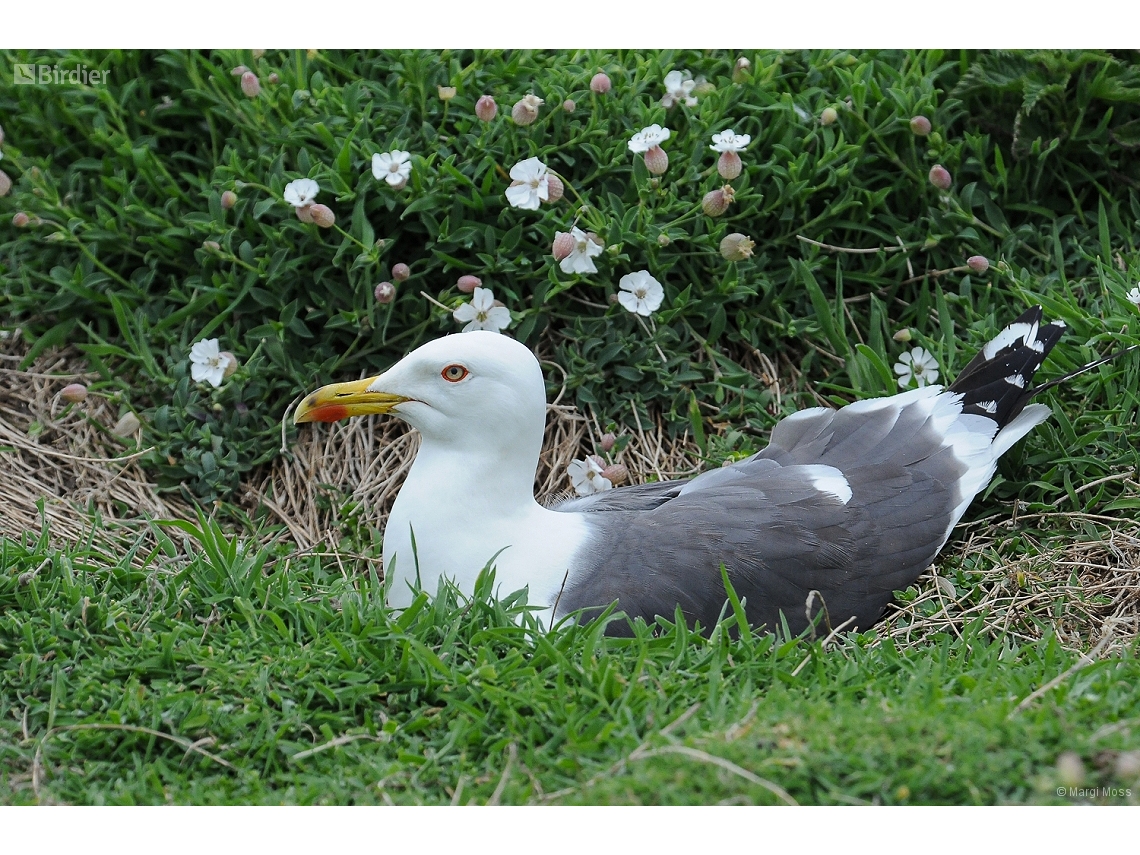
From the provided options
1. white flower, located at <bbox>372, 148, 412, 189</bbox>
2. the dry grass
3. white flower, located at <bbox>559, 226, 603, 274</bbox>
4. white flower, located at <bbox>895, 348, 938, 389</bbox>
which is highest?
white flower, located at <bbox>372, 148, 412, 189</bbox>

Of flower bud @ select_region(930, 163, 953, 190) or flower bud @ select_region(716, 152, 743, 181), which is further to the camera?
flower bud @ select_region(930, 163, 953, 190)

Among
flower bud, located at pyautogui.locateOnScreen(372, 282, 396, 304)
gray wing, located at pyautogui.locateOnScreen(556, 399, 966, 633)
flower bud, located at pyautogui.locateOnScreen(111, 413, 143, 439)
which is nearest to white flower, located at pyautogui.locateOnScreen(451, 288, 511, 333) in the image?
flower bud, located at pyautogui.locateOnScreen(372, 282, 396, 304)

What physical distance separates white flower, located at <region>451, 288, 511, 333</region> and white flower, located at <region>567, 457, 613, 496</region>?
0.55 m

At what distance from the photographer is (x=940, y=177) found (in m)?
4.55

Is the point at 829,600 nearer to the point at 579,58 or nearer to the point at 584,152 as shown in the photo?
the point at 584,152

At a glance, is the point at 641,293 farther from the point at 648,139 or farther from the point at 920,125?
the point at 920,125

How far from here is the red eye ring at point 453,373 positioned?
3.43 meters

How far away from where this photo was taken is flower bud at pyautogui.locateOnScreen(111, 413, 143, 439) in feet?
14.4

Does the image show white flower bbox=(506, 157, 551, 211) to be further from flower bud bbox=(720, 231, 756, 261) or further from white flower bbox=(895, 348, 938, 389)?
white flower bbox=(895, 348, 938, 389)

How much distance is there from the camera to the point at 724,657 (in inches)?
116

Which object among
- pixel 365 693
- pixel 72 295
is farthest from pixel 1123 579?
pixel 72 295

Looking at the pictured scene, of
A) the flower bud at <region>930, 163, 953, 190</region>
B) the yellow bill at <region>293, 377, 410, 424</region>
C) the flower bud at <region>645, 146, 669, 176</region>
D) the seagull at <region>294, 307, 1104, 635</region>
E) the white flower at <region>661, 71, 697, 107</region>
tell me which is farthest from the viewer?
the white flower at <region>661, 71, 697, 107</region>

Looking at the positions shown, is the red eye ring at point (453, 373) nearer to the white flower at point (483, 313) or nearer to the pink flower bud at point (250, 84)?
the white flower at point (483, 313)

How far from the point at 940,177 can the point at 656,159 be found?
1111 mm
